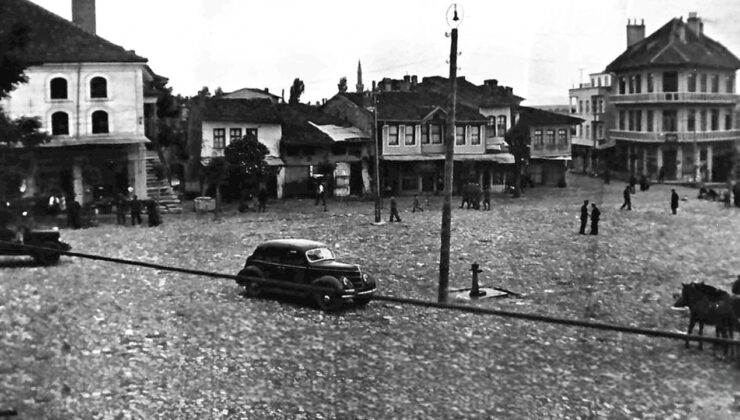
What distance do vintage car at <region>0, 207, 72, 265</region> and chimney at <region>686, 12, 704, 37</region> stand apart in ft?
13.9

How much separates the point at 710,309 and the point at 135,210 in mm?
3915

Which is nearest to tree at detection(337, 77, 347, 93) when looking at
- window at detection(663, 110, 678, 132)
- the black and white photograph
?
the black and white photograph

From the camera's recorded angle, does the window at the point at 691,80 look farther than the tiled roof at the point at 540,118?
No

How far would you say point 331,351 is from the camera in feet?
17.2

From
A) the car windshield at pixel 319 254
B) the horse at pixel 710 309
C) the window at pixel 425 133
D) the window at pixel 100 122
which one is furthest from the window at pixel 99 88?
the horse at pixel 710 309

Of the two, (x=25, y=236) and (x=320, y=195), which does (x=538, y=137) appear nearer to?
(x=320, y=195)

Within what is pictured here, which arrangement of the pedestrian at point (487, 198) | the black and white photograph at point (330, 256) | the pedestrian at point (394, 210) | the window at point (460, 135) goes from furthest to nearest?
the pedestrian at point (487, 198), the pedestrian at point (394, 210), the window at point (460, 135), the black and white photograph at point (330, 256)

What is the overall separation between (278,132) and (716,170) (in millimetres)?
4055

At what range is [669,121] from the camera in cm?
518

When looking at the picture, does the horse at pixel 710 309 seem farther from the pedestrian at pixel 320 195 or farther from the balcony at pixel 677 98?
the pedestrian at pixel 320 195

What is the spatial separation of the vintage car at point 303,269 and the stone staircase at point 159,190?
75 centimetres

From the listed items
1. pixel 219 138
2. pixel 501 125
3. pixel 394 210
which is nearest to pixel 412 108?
pixel 501 125

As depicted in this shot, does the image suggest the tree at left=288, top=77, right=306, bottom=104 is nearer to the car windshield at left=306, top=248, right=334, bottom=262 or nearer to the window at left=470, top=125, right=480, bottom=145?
the car windshield at left=306, top=248, right=334, bottom=262

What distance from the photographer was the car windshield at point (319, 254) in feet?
20.3
